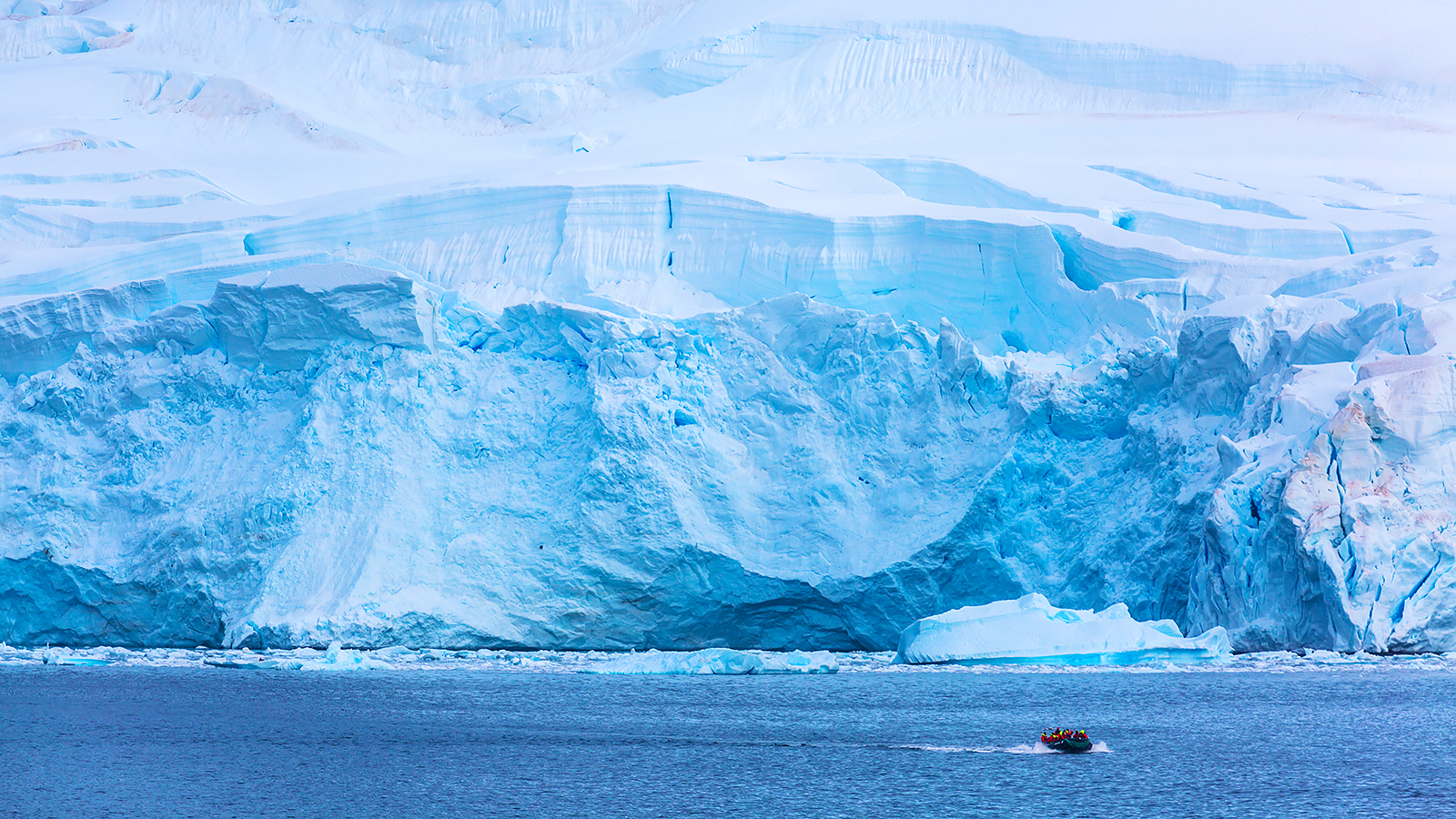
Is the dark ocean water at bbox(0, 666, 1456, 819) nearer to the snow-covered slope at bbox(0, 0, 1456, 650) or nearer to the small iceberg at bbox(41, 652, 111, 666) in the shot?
the small iceberg at bbox(41, 652, 111, 666)

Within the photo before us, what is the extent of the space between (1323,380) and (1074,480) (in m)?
3.07

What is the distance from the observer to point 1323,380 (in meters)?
15.8

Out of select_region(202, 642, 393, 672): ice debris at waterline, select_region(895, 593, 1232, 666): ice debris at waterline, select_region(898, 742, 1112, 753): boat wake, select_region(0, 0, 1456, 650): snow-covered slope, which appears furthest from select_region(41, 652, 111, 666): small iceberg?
select_region(898, 742, 1112, 753): boat wake

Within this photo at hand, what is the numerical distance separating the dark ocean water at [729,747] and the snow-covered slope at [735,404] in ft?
5.34

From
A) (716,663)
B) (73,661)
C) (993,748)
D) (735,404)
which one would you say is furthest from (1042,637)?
(73,661)

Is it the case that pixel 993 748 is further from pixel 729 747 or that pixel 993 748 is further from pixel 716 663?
pixel 716 663

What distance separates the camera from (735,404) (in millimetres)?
18984

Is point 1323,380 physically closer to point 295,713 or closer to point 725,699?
point 725,699

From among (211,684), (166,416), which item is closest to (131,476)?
(166,416)

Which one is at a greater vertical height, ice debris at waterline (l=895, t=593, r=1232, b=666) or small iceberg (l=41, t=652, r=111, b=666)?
ice debris at waterline (l=895, t=593, r=1232, b=666)

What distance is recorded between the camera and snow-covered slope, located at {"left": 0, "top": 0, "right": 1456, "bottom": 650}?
16.1 meters

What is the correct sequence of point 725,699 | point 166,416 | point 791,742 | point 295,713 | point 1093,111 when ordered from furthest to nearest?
point 1093,111, point 166,416, point 725,699, point 295,713, point 791,742

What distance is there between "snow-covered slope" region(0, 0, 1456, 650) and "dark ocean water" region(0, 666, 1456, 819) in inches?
64.1

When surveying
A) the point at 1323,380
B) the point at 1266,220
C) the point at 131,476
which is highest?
the point at 1266,220
